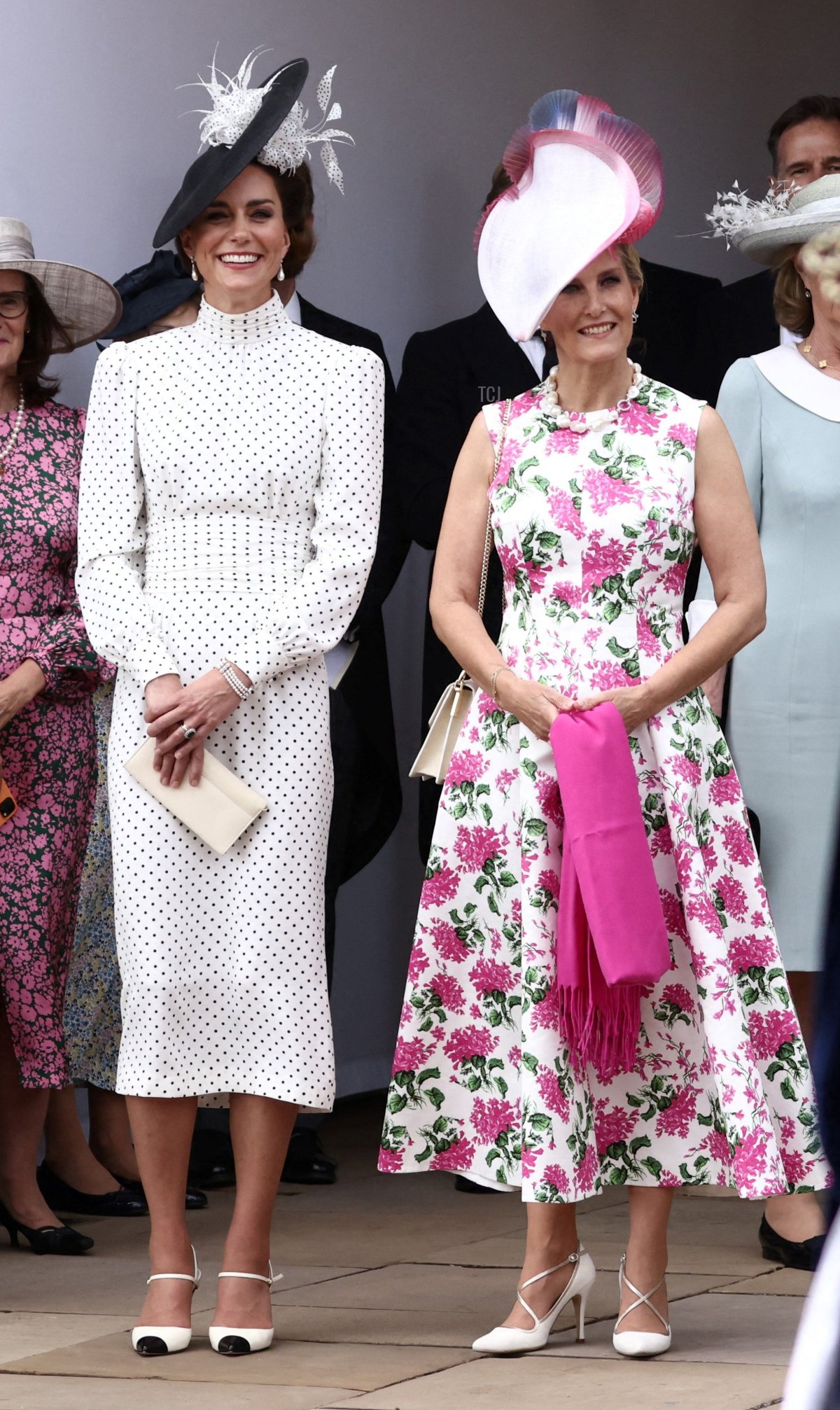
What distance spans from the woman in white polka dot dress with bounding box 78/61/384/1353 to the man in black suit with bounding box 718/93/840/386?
1.40m

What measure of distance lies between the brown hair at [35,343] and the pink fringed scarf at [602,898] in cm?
179

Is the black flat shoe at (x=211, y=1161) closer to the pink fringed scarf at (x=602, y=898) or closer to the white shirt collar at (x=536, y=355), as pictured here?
the pink fringed scarf at (x=602, y=898)

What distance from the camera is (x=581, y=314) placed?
3.34 metres

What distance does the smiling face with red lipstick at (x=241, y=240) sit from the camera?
11.6ft

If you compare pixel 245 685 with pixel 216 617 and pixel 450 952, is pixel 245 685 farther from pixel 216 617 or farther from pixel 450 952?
pixel 450 952

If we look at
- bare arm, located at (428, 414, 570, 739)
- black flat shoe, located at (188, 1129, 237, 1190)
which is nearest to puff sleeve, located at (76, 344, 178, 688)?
bare arm, located at (428, 414, 570, 739)

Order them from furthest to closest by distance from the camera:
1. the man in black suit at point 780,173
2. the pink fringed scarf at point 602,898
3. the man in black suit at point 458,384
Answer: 1. the man in black suit at point 458,384
2. the man in black suit at point 780,173
3. the pink fringed scarf at point 602,898

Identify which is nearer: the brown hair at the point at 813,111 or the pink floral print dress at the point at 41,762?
the pink floral print dress at the point at 41,762

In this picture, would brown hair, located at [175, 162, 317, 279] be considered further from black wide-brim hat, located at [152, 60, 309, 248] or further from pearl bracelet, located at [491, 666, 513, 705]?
pearl bracelet, located at [491, 666, 513, 705]

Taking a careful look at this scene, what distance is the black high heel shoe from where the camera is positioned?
4121mm

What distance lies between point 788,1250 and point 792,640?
1.15m

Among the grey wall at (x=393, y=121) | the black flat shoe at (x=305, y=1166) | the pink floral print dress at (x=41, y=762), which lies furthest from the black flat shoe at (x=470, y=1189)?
the pink floral print dress at (x=41, y=762)

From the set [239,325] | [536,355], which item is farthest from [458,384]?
[239,325]

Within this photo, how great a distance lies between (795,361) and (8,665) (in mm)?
1682
